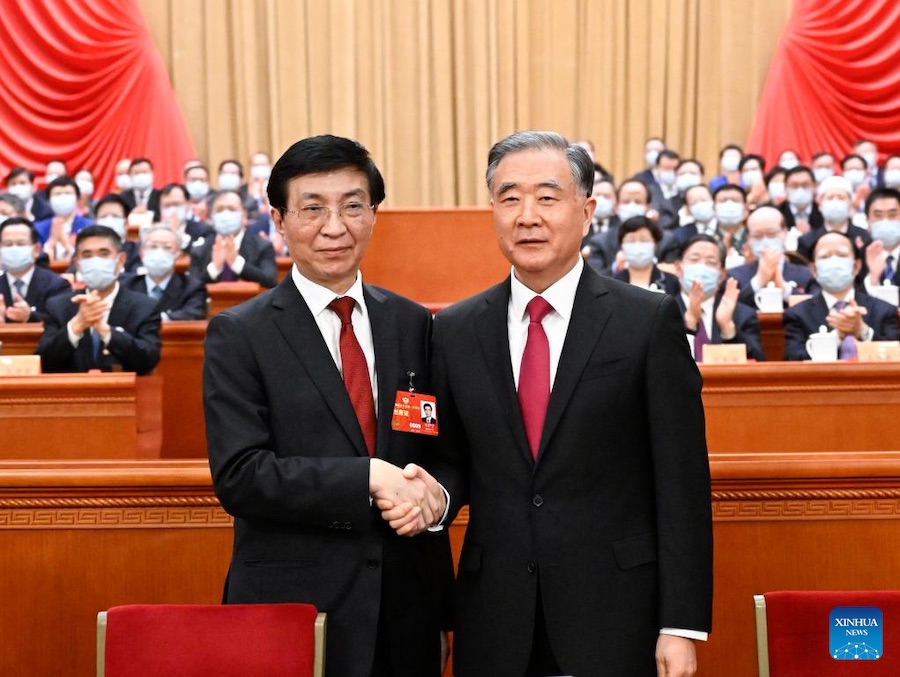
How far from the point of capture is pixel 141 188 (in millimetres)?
8711

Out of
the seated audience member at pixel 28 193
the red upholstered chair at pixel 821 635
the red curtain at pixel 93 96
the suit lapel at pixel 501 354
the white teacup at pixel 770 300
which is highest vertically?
the red curtain at pixel 93 96

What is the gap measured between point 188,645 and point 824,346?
3.15 meters

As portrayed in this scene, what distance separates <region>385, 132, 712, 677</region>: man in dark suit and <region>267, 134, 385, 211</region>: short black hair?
0.70 ft

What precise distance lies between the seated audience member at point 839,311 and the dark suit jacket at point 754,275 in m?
0.40

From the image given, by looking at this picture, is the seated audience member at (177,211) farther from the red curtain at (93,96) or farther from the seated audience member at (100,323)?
the seated audience member at (100,323)

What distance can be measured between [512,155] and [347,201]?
0.26 metres

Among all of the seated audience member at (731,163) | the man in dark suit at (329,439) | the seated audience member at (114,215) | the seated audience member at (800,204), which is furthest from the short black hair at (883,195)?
the man in dark suit at (329,439)

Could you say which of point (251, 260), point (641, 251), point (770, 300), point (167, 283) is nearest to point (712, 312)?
point (770, 300)

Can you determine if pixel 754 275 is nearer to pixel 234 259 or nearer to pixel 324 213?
pixel 234 259

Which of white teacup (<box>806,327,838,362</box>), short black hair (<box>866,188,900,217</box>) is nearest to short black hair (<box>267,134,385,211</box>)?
white teacup (<box>806,327,838,362</box>)

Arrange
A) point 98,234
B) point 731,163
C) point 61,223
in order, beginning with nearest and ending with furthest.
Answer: point 98,234 → point 61,223 → point 731,163

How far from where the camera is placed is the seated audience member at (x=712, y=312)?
473 centimetres

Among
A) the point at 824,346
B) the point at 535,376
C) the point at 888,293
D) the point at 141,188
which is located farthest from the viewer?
the point at 141,188

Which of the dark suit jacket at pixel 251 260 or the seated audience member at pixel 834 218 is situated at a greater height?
the seated audience member at pixel 834 218
